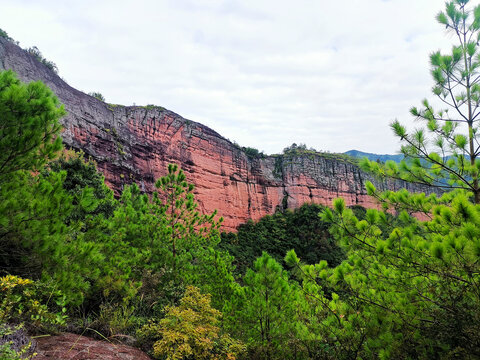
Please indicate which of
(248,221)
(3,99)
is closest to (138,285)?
(3,99)

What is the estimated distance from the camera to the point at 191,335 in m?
3.69

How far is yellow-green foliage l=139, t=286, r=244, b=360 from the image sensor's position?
351 centimetres

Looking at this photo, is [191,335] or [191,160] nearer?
[191,335]

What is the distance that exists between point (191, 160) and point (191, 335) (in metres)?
24.3

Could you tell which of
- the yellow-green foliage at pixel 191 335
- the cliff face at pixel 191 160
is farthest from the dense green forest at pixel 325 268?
the cliff face at pixel 191 160

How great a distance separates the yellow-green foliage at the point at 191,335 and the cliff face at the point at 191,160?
13208 mm

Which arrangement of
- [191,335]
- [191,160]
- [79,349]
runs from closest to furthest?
[79,349] → [191,335] → [191,160]

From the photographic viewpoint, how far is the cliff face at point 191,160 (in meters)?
18.7

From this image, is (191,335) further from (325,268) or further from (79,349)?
(325,268)

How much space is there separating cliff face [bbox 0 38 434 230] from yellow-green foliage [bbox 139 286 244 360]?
13.2m

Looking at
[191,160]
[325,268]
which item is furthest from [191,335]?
[191,160]

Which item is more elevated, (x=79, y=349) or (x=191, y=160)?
(x=191, y=160)

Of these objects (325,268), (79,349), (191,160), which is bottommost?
(79,349)

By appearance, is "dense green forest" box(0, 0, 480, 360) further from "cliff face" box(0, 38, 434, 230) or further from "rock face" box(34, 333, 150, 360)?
"cliff face" box(0, 38, 434, 230)
